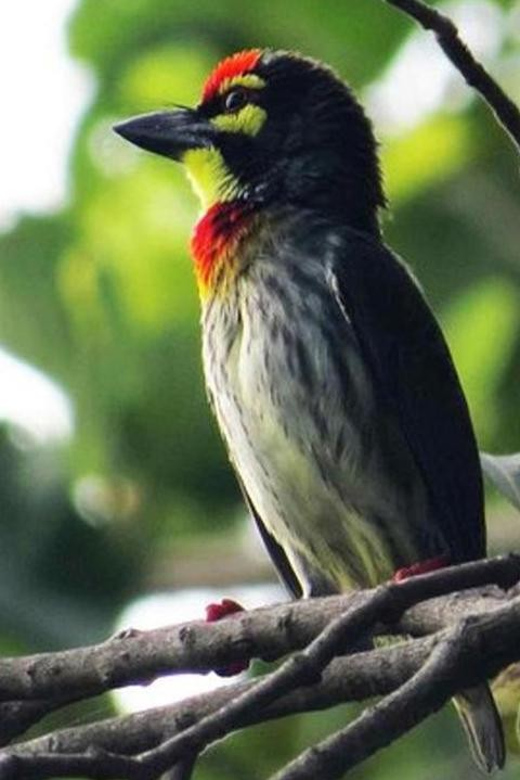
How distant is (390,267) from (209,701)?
5.74ft

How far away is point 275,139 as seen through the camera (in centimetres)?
534

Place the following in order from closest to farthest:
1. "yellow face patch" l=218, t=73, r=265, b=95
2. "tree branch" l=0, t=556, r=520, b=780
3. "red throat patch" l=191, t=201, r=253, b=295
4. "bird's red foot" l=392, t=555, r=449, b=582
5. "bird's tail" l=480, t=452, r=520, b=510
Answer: "tree branch" l=0, t=556, r=520, b=780 → "bird's tail" l=480, t=452, r=520, b=510 → "bird's red foot" l=392, t=555, r=449, b=582 → "red throat patch" l=191, t=201, r=253, b=295 → "yellow face patch" l=218, t=73, r=265, b=95

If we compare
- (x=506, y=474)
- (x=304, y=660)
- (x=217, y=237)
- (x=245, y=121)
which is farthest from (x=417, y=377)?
(x=304, y=660)

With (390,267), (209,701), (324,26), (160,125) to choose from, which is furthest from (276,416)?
(324,26)

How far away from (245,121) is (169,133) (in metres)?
0.17

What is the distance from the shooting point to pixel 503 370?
611 cm

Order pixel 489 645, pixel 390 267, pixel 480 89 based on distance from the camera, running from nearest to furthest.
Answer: pixel 489 645 → pixel 480 89 → pixel 390 267

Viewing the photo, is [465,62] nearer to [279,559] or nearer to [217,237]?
[217,237]

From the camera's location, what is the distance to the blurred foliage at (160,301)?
18.7 ft

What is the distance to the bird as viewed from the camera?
4672 mm

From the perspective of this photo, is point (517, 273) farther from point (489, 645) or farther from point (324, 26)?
point (489, 645)

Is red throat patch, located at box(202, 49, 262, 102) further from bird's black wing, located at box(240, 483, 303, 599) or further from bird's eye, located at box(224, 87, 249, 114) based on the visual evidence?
bird's black wing, located at box(240, 483, 303, 599)

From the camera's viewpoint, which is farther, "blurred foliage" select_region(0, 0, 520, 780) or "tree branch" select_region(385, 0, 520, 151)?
"blurred foliage" select_region(0, 0, 520, 780)

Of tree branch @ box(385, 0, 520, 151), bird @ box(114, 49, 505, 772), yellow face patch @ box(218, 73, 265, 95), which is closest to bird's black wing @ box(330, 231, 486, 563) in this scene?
bird @ box(114, 49, 505, 772)
